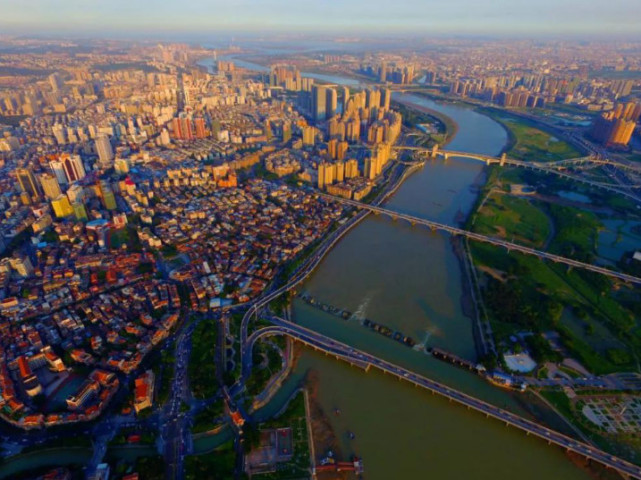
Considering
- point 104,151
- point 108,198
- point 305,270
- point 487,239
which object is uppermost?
point 104,151

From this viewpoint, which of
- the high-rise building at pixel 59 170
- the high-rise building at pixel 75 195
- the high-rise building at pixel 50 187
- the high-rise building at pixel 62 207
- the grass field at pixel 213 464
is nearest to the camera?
the grass field at pixel 213 464

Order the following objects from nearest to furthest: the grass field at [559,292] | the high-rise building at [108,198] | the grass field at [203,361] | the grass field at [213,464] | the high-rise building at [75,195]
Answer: the grass field at [213,464]
the grass field at [203,361]
the grass field at [559,292]
the high-rise building at [75,195]
the high-rise building at [108,198]

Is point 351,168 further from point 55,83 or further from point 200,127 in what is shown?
point 55,83

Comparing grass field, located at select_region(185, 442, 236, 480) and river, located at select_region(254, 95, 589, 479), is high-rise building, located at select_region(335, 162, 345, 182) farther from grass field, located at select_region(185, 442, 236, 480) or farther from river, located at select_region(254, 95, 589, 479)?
grass field, located at select_region(185, 442, 236, 480)

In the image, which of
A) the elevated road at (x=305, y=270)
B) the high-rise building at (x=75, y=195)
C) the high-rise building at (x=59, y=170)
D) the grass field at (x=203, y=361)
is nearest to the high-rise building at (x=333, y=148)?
the elevated road at (x=305, y=270)

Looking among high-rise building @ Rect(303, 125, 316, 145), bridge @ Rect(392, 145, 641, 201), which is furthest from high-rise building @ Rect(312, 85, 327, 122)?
bridge @ Rect(392, 145, 641, 201)

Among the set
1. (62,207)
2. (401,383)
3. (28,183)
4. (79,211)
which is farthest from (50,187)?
(401,383)

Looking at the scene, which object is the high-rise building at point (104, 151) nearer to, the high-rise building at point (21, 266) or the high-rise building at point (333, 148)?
the high-rise building at point (21, 266)
